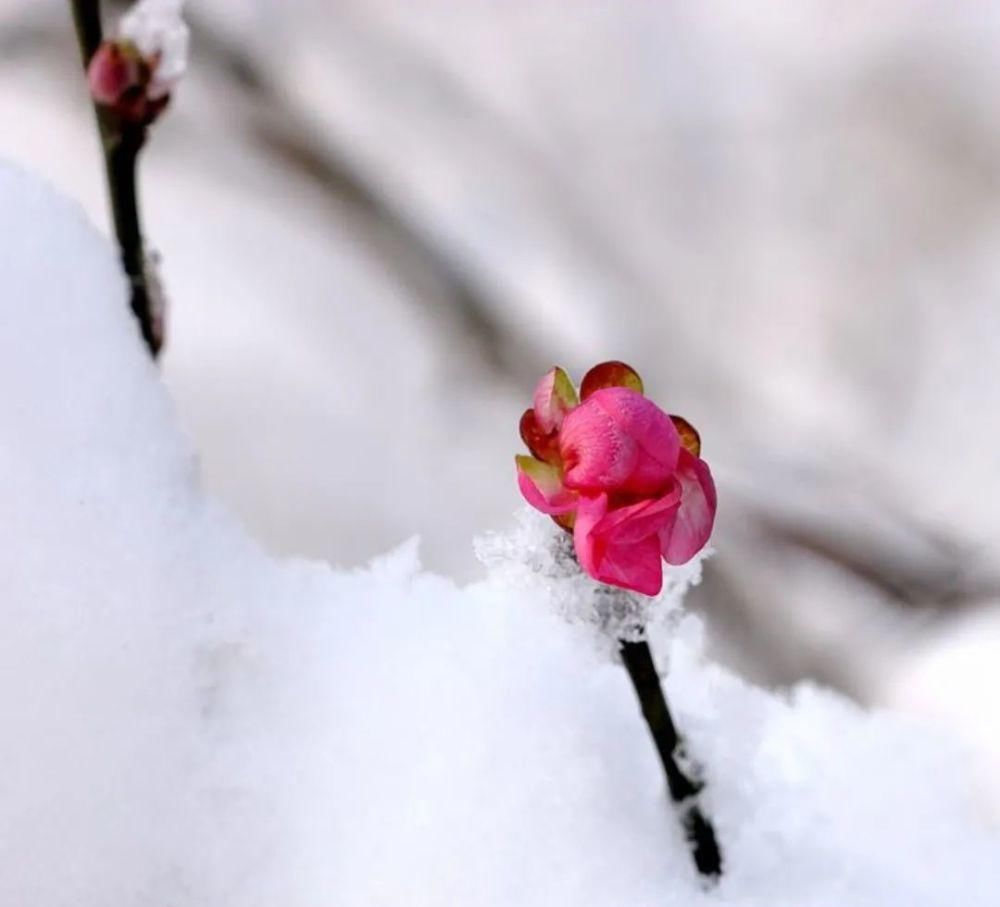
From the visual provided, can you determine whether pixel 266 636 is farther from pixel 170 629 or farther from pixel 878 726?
pixel 878 726

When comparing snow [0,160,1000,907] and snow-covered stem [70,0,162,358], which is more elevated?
snow-covered stem [70,0,162,358]

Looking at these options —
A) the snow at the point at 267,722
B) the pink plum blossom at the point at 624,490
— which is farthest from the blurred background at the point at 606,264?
the pink plum blossom at the point at 624,490

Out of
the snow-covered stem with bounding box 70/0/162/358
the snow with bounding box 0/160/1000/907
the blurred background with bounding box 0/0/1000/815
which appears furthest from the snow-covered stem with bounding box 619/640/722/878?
the blurred background with bounding box 0/0/1000/815

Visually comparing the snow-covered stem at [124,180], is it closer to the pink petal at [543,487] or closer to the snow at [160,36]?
the snow at [160,36]

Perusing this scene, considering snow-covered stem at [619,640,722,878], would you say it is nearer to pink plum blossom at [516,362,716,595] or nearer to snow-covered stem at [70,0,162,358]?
pink plum blossom at [516,362,716,595]

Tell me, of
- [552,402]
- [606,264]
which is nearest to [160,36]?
[552,402]

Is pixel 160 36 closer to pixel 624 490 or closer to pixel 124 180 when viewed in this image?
pixel 124 180
